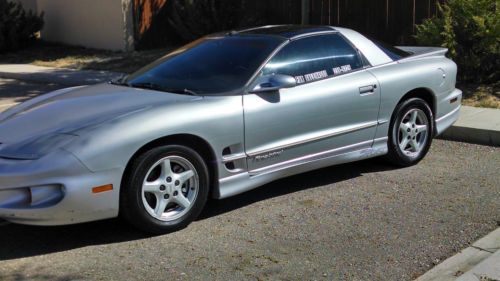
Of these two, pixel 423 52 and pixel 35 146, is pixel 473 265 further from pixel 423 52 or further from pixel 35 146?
pixel 423 52

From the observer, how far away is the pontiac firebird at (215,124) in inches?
163

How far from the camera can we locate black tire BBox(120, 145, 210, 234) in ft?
14.1

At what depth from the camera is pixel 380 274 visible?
3912 millimetres

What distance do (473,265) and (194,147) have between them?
2112 mm

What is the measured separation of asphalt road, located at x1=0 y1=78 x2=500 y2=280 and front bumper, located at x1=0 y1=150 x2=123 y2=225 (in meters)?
0.33

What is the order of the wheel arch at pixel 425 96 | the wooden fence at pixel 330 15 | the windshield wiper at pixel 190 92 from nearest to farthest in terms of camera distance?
the windshield wiper at pixel 190 92 → the wheel arch at pixel 425 96 → the wooden fence at pixel 330 15

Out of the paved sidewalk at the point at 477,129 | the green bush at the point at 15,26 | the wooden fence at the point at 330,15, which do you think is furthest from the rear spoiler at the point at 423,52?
the green bush at the point at 15,26

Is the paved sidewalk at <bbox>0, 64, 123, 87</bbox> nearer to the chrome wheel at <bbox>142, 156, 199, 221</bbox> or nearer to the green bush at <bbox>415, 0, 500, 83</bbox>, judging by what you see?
the green bush at <bbox>415, 0, 500, 83</bbox>

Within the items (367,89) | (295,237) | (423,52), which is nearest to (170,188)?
(295,237)

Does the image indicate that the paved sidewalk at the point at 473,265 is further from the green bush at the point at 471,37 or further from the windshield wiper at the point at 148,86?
the green bush at the point at 471,37

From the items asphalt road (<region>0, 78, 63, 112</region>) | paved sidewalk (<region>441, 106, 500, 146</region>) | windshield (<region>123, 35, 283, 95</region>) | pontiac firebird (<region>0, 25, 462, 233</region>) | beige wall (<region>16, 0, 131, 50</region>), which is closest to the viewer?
pontiac firebird (<region>0, 25, 462, 233</region>)

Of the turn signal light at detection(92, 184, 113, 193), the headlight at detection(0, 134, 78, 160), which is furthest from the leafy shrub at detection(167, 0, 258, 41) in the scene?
the turn signal light at detection(92, 184, 113, 193)

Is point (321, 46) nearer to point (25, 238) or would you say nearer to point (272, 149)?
point (272, 149)

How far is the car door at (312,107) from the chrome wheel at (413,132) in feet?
1.66
